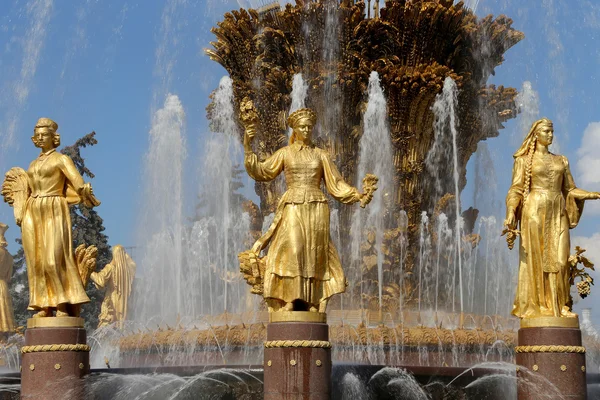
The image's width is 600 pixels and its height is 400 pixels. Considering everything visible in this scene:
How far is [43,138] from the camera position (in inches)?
450

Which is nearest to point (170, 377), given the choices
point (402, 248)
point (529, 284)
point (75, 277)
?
point (75, 277)

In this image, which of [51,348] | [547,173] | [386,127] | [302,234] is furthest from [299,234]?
[386,127]

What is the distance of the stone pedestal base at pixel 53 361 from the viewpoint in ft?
34.9

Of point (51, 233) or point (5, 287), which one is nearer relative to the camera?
point (51, 233)

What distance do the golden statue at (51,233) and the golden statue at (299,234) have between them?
1.96m

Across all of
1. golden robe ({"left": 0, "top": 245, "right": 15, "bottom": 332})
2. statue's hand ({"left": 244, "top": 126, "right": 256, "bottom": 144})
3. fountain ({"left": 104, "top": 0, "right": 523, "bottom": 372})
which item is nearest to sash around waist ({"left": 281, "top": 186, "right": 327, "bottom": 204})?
statue's hand ({"left": 244, "top": 126, "right": 256, "bottom": 144})

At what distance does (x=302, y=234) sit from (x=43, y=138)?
340 cm

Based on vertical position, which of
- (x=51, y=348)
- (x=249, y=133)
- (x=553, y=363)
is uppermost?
(x=249, y=133)

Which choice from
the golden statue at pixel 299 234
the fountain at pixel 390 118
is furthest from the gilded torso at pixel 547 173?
the fountain at pixel 390 118

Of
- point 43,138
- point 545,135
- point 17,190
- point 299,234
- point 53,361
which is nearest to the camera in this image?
point 299,234

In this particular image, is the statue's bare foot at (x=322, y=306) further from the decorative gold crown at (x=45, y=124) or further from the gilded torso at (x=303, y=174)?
the decorative gold crown at (x=45, y=124)

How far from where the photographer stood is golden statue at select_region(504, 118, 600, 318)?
11375mm

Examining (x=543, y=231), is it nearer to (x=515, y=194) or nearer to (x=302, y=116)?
(x=515, y=194)

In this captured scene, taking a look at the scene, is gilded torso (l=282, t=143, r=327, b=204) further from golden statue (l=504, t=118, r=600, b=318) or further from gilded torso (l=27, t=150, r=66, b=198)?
gilded torso (l=27, t=150, r=66, b=198)
